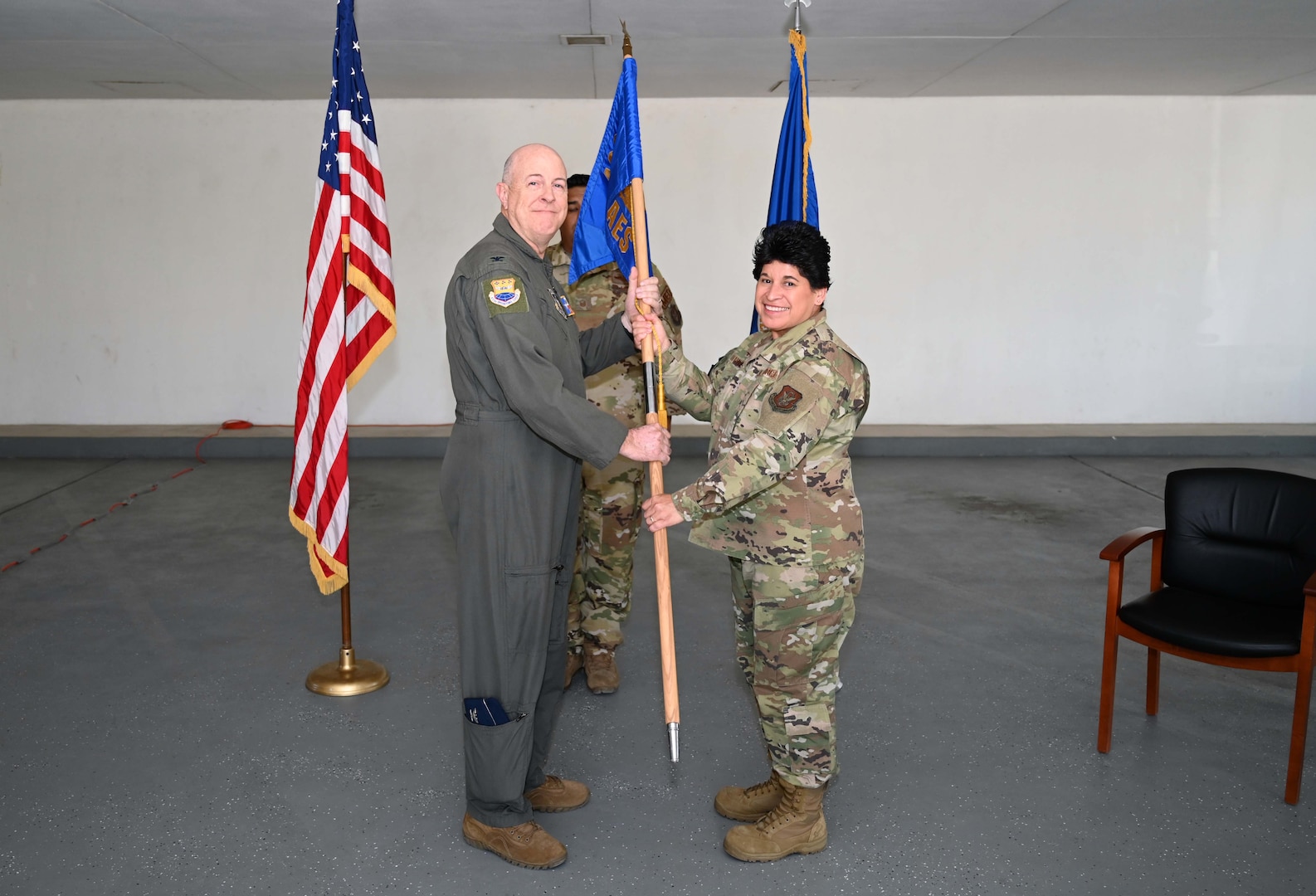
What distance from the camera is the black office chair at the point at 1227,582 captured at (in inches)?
115

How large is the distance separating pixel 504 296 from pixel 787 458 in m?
0.78

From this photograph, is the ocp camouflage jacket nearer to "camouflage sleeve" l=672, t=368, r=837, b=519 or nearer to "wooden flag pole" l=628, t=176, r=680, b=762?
"camouflage sleeve" l=672, t=368, r=837, b=519

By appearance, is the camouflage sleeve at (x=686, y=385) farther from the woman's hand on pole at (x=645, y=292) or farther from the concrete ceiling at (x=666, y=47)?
the concrete ceiling at (x=666, y=47)

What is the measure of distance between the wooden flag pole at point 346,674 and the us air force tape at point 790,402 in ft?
5.95

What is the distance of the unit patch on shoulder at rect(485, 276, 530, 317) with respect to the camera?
8.15ft

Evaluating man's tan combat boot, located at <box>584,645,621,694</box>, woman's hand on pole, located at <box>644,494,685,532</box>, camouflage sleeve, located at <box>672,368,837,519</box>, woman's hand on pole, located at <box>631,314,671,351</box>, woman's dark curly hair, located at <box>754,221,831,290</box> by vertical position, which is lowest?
man's tan combat boot, located at <box>584,645,621,694</box>

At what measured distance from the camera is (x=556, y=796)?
2.93 metres

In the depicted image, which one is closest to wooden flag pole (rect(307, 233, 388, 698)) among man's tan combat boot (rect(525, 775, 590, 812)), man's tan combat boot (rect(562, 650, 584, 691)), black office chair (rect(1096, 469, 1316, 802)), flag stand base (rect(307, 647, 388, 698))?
flag stand base (rect(307, 647, 388, 698))

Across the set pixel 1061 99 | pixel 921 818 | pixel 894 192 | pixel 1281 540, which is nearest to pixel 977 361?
pixel 894 192

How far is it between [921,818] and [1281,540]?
1442 mm

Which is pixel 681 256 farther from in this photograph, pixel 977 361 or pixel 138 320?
pixel 138 320

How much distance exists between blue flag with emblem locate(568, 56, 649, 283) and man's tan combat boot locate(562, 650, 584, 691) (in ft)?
4.73

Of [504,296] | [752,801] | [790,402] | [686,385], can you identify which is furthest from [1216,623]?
[504,296]

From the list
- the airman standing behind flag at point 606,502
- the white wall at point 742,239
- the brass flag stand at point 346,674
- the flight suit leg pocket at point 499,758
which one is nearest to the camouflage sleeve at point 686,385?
the airman standing behind flag at point 606,502
